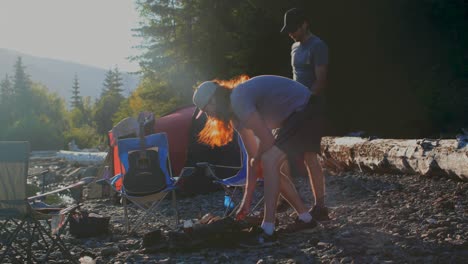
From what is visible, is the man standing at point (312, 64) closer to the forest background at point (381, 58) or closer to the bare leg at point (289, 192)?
the bare leg at point (289, 192)

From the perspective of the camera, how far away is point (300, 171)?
831cm

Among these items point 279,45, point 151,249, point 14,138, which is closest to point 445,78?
point 279,45

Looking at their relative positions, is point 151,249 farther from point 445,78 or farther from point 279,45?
point 445,78

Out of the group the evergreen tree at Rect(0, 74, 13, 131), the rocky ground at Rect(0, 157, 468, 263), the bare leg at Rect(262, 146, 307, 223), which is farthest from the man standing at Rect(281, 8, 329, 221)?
the evergreen tree at Rect(0, 74, 13, 131)

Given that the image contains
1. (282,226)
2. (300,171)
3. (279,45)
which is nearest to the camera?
(282,226)

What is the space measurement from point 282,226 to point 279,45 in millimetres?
9001

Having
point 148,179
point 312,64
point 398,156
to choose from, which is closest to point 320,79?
point 312,64

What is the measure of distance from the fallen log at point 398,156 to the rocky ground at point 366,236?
0.19 meters

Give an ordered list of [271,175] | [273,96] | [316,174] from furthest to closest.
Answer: [316,174] → [273,96] → [271,175]

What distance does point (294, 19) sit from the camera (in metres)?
4.68

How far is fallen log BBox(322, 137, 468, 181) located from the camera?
607 cm

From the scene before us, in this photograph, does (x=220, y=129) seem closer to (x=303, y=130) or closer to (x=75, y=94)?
(x=303, y=130)

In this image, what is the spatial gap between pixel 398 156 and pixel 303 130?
330 cm

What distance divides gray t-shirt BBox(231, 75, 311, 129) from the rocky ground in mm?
957
